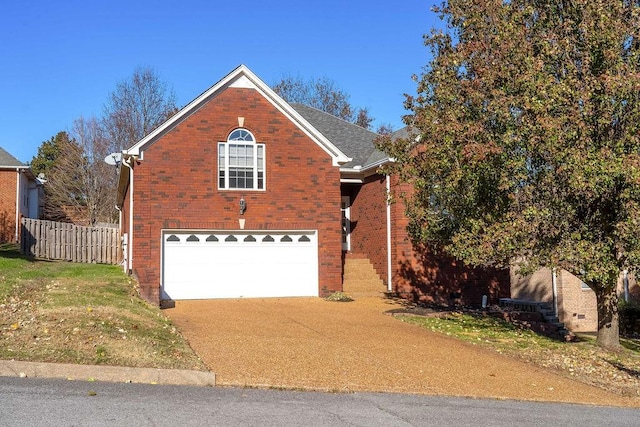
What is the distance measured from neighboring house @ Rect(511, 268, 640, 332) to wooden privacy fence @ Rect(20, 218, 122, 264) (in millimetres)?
16488

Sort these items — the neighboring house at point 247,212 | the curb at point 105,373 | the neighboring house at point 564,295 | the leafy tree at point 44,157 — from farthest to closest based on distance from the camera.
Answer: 1. the leafy tree at point 44,157
2. the neighboring house at point 564,295
3. the neighboring house at point 247,212
4. the curb at point 105,373

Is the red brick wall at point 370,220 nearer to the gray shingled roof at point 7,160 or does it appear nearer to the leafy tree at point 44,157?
the gray shingled roof at point 7,160

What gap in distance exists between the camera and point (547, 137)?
38.1 feet

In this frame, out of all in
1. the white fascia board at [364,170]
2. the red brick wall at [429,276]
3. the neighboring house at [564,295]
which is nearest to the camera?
the red brick wall at [429,276]

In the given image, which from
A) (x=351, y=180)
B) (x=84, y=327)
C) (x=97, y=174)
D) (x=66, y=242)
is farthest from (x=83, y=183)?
(x=84, y=327)

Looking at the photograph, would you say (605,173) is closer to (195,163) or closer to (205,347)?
(205,347)

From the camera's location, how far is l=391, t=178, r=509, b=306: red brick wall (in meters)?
20.3

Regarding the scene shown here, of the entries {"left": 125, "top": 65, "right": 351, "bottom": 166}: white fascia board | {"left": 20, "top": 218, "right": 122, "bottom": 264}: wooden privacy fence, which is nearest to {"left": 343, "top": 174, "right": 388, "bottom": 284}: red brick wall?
{"left": 125, "top": 65, "right": 351, "bottom": 166}: white fascia board

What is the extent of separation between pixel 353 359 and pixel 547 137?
5.24 meters

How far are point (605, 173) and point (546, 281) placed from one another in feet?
45.7

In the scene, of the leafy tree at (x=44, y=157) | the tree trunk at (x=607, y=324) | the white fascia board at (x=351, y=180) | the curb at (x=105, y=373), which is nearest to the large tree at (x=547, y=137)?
the tree trunk at (x=607, y=324)

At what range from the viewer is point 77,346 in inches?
376

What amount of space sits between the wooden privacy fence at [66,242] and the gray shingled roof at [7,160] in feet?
23.0

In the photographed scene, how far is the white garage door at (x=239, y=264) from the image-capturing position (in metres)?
18.7
